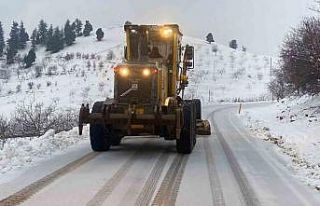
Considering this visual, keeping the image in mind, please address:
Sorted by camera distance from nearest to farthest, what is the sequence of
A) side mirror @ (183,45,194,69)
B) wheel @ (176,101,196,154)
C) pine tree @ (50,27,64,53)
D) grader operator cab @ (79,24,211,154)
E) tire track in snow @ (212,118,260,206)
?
1. tire track in snow @ (212,118,260,206)
2. grader operator cab @ (79,24,211,154)
3. wheel @ (176,101,196,154)
4. side mirror @ (183,45,194,69)
5. pine tree @ (50,27,64,53)

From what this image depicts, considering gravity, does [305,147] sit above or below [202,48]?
below

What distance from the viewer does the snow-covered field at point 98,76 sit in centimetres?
5806

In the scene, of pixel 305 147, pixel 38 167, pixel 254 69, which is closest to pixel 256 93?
pixel 254 69

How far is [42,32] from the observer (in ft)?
358

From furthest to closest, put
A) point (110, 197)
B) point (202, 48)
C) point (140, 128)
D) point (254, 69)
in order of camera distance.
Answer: point (202, 48), point (254, 69), point (140, 128), point (110, 197)

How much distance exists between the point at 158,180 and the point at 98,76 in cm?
6151

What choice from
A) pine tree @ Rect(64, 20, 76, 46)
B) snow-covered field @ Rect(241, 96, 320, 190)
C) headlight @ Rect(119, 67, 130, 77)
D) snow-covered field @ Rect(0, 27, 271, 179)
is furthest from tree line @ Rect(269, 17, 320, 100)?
pine tree @ Rect(64, 20, 76, 46)

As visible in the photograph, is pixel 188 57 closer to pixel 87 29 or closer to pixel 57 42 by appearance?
pixel 57 42

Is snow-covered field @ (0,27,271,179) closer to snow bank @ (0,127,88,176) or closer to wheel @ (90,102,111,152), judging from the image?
snow bank @ (0,127,88,176)

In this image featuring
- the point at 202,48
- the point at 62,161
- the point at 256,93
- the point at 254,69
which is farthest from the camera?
the point at 202,48

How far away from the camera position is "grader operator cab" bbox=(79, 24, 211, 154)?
553 inches

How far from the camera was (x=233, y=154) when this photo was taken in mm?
14773

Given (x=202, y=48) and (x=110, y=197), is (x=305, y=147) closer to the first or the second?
(x=110, y=197)

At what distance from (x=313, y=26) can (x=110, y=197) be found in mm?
17863
